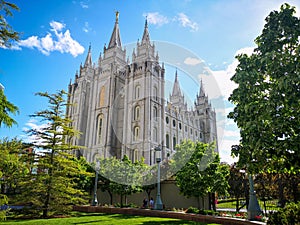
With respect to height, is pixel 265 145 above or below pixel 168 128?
below

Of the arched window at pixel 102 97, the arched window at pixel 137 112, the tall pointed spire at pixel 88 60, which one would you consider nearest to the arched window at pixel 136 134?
the arched window at pixel 137 112

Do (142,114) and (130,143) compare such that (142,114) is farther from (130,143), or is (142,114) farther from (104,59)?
(104,59)

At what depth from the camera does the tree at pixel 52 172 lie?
12086 millimetres

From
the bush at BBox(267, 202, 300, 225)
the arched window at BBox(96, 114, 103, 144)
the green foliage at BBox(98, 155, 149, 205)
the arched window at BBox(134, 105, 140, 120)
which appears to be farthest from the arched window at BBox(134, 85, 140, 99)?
the bush at BBox(267, 202, 300, 225)

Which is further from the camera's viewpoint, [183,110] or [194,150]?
[183,110]

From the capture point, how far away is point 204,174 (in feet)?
53.1

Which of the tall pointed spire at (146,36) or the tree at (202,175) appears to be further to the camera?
the tall pointed spire at (146,36)

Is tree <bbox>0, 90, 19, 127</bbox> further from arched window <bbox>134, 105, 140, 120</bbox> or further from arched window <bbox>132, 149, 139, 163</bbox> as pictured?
arched window <bbox>134, 105, 140, 120</bbox>

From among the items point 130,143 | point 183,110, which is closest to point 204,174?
point 130,143

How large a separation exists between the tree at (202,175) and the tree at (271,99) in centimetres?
825

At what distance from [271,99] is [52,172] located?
10961 millimetres

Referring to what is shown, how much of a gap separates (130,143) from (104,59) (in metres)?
18.6

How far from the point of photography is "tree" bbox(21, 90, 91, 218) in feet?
39.7

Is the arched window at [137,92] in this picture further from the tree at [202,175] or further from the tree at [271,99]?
the tree at [271,99]
